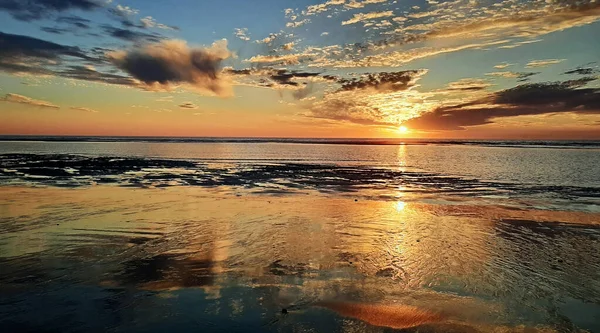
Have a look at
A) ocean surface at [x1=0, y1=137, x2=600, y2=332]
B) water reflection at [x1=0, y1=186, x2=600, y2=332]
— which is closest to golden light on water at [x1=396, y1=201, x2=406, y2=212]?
ocean surface at [x1=0, y1=137, x2=600, y2=332]

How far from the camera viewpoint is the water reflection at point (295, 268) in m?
6.21

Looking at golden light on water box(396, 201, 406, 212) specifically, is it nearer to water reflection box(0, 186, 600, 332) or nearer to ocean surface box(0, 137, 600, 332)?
ocean surface box(0, 137, 600, 332)

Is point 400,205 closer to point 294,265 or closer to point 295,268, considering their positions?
point 294,265

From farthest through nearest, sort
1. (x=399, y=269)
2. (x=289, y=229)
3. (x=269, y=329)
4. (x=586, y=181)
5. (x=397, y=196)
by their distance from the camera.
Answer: (x=586, y=181), (x=397, y=196), (x=289, y=229), (x=399, y=269), (x=269, y=329)

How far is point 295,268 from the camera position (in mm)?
8578

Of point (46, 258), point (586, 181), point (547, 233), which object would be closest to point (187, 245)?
point (46, 258)

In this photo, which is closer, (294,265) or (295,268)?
(295,268)

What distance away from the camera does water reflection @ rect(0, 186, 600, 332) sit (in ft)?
20.4

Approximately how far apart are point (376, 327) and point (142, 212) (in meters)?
12.0

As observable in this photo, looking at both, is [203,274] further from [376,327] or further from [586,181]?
[586,181]

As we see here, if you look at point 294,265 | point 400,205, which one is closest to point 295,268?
point 294,265

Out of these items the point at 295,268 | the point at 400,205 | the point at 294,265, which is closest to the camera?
the point at 295,268

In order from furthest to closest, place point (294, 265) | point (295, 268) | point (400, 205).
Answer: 1. point (400, 205)
2. point (294, 265)
3. point (295, 268)

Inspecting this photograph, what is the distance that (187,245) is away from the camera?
33.8 feet
